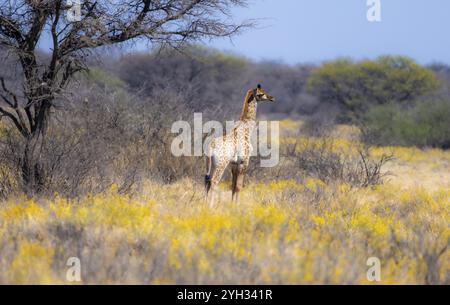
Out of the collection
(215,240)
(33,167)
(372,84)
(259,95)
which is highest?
(372,84)

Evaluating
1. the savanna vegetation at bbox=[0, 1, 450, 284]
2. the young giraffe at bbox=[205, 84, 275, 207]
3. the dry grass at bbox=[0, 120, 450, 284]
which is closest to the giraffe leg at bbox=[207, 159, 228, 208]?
the young giraffe at bbox=[205, 84, 275, 207]

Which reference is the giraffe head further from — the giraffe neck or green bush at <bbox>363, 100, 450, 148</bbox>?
green bush at <bbox>363, 100, 450, 148</bbox>

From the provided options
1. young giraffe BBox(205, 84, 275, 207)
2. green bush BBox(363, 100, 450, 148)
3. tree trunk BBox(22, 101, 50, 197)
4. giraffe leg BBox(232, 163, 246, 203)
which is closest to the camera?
tree trunk BBox(22, 101, 50, 197)

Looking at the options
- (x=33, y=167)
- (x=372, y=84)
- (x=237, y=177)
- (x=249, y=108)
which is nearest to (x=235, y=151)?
(x=237, y=177)

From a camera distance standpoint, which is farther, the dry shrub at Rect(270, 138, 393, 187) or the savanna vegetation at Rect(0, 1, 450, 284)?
the dry shrub at Rect(270, 138, 393, 187)

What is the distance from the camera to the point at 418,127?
2062 centimetres

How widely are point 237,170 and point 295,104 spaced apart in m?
31.5

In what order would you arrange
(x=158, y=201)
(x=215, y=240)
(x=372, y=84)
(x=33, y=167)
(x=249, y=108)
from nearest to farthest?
(x=215, y=240), (x=33, y=167), (x=158, y=201), (x=249, y=108), (x=372, y=84)

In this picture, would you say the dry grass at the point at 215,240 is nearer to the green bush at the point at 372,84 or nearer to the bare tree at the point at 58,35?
the bare tree at the point at 58,35

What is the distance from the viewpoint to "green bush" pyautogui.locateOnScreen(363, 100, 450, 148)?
20250mm

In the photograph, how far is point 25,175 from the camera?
802 centimetres

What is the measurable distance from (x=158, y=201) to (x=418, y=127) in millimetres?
14361

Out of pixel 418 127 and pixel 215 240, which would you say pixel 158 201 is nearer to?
pixel 215 240

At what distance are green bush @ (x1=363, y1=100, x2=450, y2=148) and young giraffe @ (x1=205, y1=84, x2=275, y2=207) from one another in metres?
11.4
